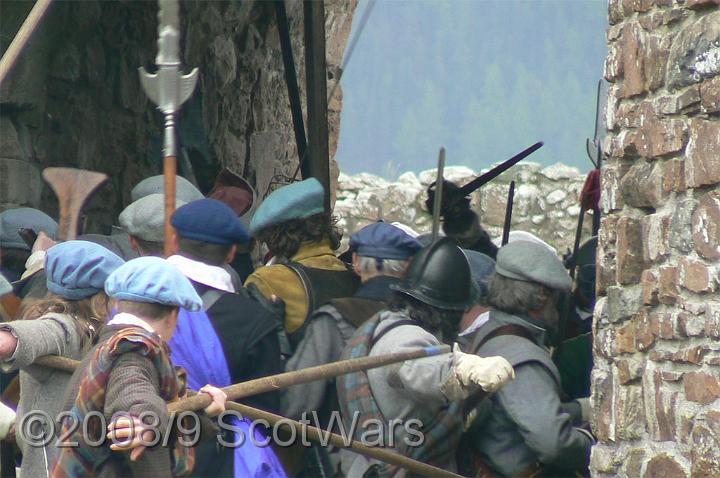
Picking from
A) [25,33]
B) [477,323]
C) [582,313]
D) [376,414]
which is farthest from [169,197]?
[582,313]

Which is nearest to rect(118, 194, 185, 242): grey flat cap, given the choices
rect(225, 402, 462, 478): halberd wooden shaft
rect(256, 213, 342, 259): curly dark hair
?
rect(256, 213, 342, 259): curly dark hair

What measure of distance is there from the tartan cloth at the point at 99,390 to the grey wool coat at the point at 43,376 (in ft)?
1.31

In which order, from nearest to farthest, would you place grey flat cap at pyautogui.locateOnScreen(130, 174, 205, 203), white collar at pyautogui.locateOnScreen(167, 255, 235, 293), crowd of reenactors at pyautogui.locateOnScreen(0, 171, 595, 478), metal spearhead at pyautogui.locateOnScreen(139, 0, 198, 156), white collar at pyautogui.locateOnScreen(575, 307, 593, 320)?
1. crowd of reenactors at pyautogui.locateOnScreen(0, 171, 595, 478)
2. white collar at pyautogui.locateOnScreen(167, 255, 235, 293)
3. metal spearhead at pyautogui.locateOnScreen(139, 0, 198, 156)
4. grey flat cap at pyautogui.locateOnScreen(130, 174, 205, 203)
5. white collar at pyautogui.locateOnScreen(575, 307, 593, 320)

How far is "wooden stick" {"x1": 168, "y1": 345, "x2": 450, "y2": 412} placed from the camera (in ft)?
12.7

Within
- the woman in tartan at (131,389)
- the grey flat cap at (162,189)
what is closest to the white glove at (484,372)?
the woman in tartan at (131,389)

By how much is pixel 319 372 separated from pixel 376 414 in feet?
1.23

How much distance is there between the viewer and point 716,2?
3936 millimetres

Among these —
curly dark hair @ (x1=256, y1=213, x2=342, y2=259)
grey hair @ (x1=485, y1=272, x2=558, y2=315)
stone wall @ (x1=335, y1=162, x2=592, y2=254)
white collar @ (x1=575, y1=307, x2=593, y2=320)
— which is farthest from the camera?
stone wall @ (x1=335, y1=162, x2=592, y2=254)

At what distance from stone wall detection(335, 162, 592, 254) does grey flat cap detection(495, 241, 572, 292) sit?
924 cm

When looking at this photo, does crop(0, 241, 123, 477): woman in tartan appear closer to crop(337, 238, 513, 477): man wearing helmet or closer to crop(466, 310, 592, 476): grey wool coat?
crop(337, 238, 513, 477): man wearing helmet

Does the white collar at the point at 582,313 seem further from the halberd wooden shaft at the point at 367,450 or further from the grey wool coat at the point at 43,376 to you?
the grey wool coat at the point at 43,376

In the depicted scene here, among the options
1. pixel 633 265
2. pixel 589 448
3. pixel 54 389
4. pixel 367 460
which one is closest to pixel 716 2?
pixel 633 265

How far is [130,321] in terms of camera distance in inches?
138

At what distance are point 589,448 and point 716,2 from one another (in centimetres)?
150
